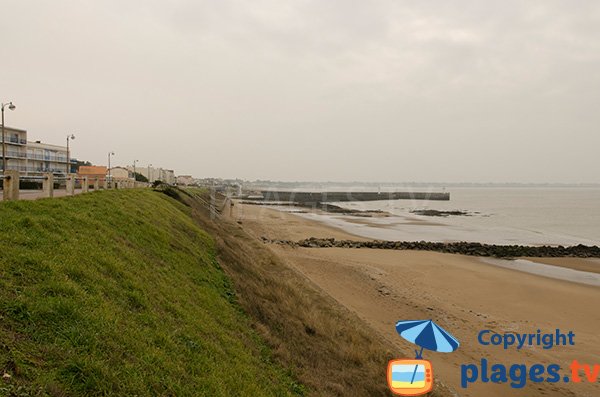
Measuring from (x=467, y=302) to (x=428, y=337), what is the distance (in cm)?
1243

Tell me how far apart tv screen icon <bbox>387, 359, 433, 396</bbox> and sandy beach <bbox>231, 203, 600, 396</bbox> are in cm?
502

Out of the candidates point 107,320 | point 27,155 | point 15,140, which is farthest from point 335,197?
point 107,320

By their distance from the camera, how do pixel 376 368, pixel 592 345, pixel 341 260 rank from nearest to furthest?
pixel 376 368 → pixel 592 345 → pixel 341 260

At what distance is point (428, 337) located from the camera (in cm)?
650

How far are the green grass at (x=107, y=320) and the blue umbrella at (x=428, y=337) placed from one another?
7.11 feet

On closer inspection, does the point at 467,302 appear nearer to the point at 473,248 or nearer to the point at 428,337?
the point at 428,337

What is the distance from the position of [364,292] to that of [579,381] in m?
8.72

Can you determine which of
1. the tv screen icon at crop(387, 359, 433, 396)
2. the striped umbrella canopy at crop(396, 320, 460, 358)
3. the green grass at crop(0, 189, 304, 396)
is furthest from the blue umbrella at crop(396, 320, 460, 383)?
the green grass at crop(0, 189, 304, 396)

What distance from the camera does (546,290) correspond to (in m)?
20.0

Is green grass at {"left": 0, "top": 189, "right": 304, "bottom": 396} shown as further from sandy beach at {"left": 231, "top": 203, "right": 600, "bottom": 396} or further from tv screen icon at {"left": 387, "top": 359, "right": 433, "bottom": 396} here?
sandy beach at {"left": 231, "top": 203, "right": 600, "bottom": 396}

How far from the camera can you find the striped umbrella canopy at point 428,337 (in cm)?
629

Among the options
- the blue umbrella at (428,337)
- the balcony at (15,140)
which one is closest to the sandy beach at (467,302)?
the blue umbrella at (428,337)

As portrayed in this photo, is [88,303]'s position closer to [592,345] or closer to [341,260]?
[592,345]

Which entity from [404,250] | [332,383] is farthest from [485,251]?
[332,383]
